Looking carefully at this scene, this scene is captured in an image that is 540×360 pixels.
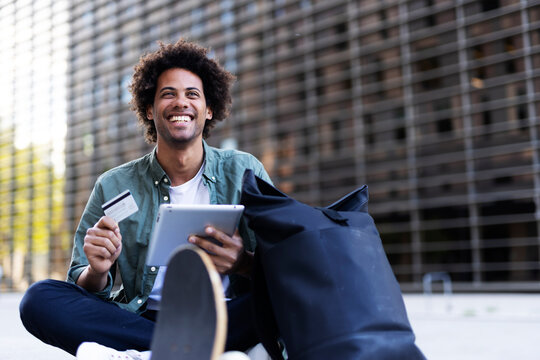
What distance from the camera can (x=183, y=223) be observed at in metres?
2.02

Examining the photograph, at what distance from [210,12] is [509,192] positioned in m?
15.0

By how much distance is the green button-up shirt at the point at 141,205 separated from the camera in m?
2.57

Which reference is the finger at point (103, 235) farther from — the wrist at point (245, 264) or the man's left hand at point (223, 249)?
the wrist at point (245, 264)

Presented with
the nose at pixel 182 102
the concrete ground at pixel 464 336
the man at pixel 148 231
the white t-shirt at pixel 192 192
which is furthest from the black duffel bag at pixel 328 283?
the concrete ground at pixel 464 336

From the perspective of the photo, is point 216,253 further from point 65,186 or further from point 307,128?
point 65,186

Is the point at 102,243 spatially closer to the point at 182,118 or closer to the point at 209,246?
the point at 209,246

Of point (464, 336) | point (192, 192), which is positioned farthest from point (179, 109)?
point (464, 336)

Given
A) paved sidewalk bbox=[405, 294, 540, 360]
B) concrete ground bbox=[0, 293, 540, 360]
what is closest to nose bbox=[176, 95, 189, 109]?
concrete ground bbox=[0, 293, 540, 360]

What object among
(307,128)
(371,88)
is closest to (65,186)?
(307,128)

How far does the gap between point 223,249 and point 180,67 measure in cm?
125

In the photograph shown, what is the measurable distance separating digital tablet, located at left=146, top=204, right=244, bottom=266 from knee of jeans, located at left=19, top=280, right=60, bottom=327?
56 cm

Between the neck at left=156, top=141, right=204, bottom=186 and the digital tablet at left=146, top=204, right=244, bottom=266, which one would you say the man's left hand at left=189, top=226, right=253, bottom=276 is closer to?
the digital tablet at left=146, top=204, right=244, bottom=266

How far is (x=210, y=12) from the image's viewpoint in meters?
25.3

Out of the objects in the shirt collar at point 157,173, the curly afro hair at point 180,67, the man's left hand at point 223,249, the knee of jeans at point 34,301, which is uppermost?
the curly afro hair at point 180,67
